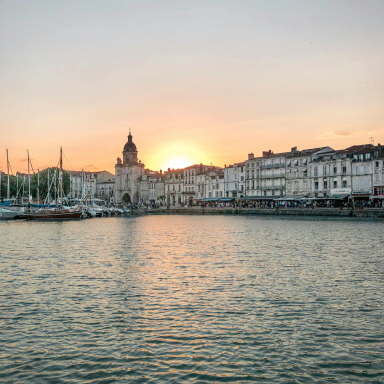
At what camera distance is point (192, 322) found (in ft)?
42.6

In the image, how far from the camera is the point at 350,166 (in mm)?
82938

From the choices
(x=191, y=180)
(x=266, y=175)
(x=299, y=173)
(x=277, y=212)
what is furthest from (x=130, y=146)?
(x=277, y=212)

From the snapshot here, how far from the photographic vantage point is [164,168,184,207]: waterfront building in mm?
138250

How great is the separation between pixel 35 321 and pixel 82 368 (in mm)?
3914

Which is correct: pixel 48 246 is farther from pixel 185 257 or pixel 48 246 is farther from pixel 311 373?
pixel 311 373

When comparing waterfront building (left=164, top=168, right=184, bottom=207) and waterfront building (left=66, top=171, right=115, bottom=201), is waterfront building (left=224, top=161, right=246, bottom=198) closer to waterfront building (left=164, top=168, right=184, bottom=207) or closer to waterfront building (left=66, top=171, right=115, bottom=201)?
waterfront building (left=164, top=168, right=184, bottom=207)

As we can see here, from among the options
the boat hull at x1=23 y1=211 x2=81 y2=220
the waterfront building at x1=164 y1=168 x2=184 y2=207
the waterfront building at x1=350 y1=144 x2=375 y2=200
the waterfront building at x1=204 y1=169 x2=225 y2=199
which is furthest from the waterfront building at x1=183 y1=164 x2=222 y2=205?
the waterfront building at x1=350 y1=144 x2=375 y2=200

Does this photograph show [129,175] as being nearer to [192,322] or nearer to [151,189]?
[151,189]

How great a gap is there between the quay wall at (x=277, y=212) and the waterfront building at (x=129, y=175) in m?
35.6

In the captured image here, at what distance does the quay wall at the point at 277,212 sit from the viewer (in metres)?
70.7

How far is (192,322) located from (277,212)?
75631 mm

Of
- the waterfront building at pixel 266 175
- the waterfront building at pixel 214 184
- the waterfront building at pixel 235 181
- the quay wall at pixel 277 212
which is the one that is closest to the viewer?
the quay wall at pixel 277 212

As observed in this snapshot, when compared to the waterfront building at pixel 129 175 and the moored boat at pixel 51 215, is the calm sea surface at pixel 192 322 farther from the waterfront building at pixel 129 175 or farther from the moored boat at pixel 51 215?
the waterfront building at pixel 129 175

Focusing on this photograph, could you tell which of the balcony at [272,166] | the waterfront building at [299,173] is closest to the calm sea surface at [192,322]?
the waterfront building at [299,173]
